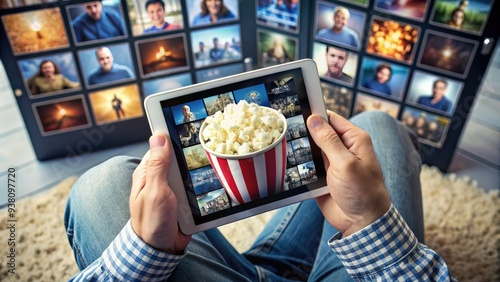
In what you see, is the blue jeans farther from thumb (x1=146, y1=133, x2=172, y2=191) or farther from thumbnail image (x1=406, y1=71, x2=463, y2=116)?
thumbnail image (x1=406, y1=71, x2=463, y2=116)

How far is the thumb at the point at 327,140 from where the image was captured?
69cm

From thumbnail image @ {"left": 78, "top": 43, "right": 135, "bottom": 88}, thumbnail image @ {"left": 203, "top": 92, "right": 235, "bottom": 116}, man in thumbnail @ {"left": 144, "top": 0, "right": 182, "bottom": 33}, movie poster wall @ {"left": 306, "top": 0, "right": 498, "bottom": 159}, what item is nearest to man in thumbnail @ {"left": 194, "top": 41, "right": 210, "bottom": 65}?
man in thumbnail @ {"left": 144, "top": 0, "right": 182, "bottom": 33}

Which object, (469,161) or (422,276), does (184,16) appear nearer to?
(422,276)

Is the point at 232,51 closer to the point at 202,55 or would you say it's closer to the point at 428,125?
the point at 202,55

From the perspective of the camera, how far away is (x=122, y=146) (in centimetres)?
143

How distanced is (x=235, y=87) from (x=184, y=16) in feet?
1.98

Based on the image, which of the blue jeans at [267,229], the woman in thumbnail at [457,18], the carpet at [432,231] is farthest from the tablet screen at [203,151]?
the woman in thumbnail at [457,18]

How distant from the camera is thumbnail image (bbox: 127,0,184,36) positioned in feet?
3.89

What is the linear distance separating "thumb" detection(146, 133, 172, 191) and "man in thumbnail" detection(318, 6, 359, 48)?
0.76 meters

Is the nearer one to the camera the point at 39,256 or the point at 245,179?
the point at 245,179

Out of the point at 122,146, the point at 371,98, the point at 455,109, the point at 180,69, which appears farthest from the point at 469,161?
the point at 122,146

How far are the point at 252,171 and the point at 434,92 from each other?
797 mm

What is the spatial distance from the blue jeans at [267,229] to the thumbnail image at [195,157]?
16 centimetres

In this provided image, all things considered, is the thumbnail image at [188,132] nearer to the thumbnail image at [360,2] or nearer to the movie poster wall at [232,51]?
the movie poster wall at [232,51]
